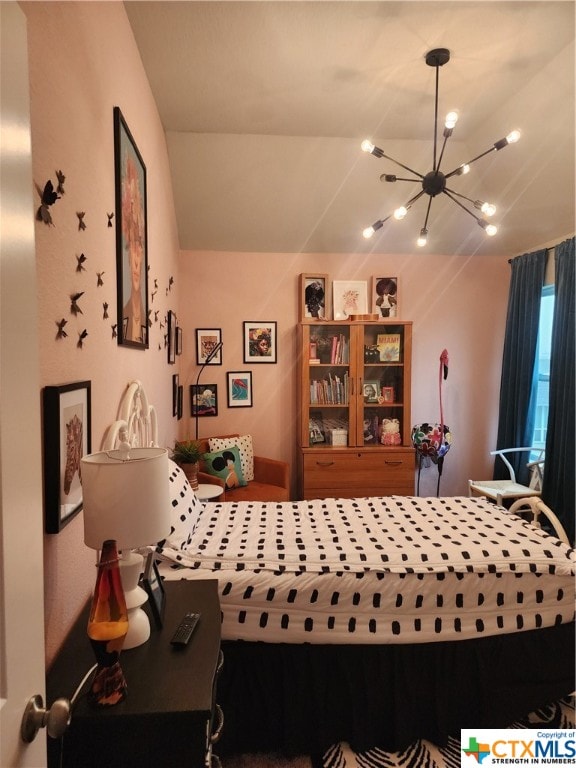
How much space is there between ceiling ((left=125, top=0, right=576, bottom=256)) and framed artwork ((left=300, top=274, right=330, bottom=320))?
0.88ft

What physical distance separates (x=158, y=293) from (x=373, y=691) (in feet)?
7.63

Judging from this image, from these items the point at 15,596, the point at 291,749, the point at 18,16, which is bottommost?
the point at 291,749

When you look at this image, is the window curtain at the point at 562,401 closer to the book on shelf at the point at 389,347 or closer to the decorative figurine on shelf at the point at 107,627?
the book on shelf at the point at 389,347

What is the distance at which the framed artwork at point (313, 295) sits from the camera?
3986 millimetres

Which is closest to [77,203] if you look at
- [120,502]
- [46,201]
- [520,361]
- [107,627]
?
[46,201]

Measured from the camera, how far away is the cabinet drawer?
3.67 meters

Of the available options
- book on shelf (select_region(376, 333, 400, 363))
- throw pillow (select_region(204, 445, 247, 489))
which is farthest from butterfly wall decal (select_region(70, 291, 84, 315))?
book on shelf (select_region(376, 333, 400, 363))

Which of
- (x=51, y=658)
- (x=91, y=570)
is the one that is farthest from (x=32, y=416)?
(x=91, y=570)

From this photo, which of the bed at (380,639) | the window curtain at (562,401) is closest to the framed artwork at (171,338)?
the bed at (380,639)

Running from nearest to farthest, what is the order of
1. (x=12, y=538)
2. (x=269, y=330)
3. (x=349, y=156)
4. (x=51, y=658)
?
(x=12, y=538)
(x=51, y=658)
(x=349, y=156)
(x=269, y=330)

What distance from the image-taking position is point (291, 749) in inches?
65.3

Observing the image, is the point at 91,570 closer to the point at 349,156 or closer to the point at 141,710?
the point at 141,710

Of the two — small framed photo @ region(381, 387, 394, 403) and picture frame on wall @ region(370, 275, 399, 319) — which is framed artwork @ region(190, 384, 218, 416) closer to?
small framed photo @ region(381, 387, 394, 403)

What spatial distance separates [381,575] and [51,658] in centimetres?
117
